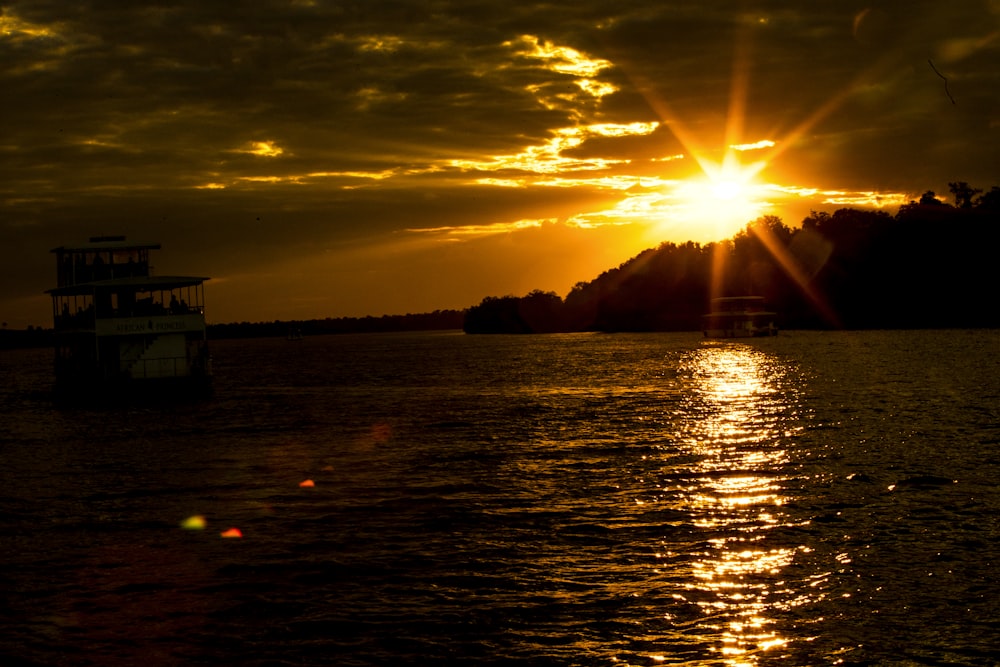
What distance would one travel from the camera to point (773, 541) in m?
21.3

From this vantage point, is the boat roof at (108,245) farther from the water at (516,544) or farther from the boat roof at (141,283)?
the water at (516,544)

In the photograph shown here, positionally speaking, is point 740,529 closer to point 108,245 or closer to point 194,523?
point 194,523

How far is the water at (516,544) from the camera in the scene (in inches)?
617

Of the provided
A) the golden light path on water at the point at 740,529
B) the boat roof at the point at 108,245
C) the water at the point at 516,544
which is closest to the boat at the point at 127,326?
the boat roof at the point at 108,245

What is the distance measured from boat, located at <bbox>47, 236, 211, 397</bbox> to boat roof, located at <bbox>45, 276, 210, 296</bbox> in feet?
0.22

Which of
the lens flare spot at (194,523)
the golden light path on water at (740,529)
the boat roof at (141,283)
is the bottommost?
the lens flare spot at (194,523)

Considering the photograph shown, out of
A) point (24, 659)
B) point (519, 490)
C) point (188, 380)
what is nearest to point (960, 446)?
point (519, 490)

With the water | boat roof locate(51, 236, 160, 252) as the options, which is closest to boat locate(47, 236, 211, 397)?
boat roof locate(51, 236, 160, 252)

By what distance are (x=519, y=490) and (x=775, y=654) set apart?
15.0 meters

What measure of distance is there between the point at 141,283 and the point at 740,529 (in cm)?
5534

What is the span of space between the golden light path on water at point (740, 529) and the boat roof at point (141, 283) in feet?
125

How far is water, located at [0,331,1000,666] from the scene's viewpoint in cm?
1567

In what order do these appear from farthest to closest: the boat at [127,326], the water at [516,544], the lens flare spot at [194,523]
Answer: the boat at [127,326] → the lens flare spot at [194,523] → the water at [516,544]

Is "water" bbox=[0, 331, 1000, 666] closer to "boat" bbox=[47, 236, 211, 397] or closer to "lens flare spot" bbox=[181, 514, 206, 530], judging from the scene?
"lens flare spot" bbox=[181, 514, 206, 530]
